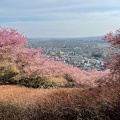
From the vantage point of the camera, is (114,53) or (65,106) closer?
(65,106)

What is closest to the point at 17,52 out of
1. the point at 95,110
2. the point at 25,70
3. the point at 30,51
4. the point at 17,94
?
the point at 30,51

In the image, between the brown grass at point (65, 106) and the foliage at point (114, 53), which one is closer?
the brown grass at point (65, 106)

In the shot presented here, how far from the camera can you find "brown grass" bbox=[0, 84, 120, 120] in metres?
7.86

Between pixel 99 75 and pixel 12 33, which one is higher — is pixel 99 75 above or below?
below

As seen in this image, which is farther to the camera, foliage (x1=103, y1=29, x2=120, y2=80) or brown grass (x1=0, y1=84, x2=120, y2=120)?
foliage (x1=103, y1=29, x2=120, y2=80)

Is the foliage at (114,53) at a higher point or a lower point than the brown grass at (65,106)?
higher

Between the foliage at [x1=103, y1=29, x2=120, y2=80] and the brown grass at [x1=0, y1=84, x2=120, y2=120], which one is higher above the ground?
the foliage at [x1=103, y1=29, x2=120, y2=80]

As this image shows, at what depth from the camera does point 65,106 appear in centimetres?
842

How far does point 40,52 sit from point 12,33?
1995 mm

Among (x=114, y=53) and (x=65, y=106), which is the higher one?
(x=114, y=53)

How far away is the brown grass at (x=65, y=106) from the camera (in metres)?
7.86

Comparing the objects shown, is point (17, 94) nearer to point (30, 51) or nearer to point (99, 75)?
point (99, 75)

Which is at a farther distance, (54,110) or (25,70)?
(25,70)

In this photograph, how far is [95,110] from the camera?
7.89 m
